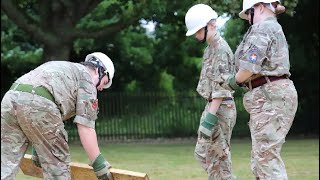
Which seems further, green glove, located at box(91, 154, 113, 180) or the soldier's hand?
the soldier's hand

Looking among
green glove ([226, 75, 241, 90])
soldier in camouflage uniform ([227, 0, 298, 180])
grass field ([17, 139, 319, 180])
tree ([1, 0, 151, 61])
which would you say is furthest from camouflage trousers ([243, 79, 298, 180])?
tree ([1, 0, 151, 61])

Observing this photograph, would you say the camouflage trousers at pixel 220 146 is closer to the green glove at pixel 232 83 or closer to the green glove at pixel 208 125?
the green glove at pixel 208 125

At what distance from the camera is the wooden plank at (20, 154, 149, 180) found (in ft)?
18.2

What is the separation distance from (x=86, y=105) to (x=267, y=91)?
5.43 feet

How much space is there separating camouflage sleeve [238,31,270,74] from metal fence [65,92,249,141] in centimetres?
1724

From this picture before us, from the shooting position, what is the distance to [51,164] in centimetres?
551

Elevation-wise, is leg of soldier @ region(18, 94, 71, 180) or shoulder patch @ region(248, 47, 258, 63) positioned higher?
shoulder patch @ region(248, 47, 258, 63)

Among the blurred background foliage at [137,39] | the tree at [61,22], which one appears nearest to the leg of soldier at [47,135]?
the blurred background foliage at [137,39]

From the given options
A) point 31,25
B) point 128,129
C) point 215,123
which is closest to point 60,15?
point 31,25

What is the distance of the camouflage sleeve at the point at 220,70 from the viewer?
275 inches

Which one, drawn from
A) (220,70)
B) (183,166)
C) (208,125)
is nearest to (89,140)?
(208,125)

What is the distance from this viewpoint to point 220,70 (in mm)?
7035

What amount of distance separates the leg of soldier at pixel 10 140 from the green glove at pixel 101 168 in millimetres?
669

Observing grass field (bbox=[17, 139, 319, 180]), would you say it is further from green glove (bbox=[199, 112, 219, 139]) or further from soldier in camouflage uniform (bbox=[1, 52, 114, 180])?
soldier in camouflage uniform (bbox=[1, 52, 114, 180])
